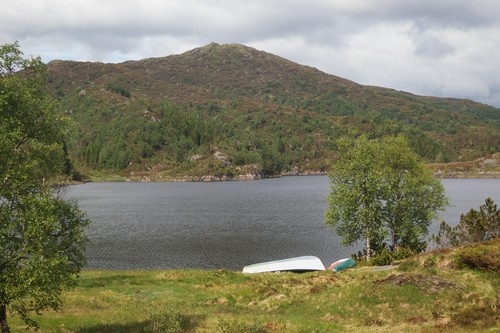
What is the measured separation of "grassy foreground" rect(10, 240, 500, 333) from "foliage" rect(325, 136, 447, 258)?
14773mm

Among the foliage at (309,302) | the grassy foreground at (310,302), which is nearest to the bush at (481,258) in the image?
the grassy foreground at (310,302)

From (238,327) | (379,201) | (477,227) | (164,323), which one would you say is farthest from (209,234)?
(238,327)

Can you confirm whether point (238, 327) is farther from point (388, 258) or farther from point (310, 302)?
point (388, 258)

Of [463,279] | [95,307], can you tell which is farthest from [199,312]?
[463,279]

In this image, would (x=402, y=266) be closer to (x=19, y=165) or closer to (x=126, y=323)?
(x=126, y=323)

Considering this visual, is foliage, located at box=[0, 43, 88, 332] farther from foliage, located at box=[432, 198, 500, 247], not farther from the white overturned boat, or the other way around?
foliage, located at box=[432, 198, 500, 247]

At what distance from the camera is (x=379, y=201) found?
55.6 metres

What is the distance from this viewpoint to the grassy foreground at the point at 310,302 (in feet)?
78.3

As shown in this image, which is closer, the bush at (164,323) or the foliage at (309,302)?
the bush at (164,323)

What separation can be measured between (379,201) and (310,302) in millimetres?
27506

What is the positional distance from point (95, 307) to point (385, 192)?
37.5 metres

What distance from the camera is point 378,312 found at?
2788cm

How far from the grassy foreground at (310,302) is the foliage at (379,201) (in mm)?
14773

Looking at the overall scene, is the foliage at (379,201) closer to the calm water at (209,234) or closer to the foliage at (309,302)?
the calm water at (209,234)
